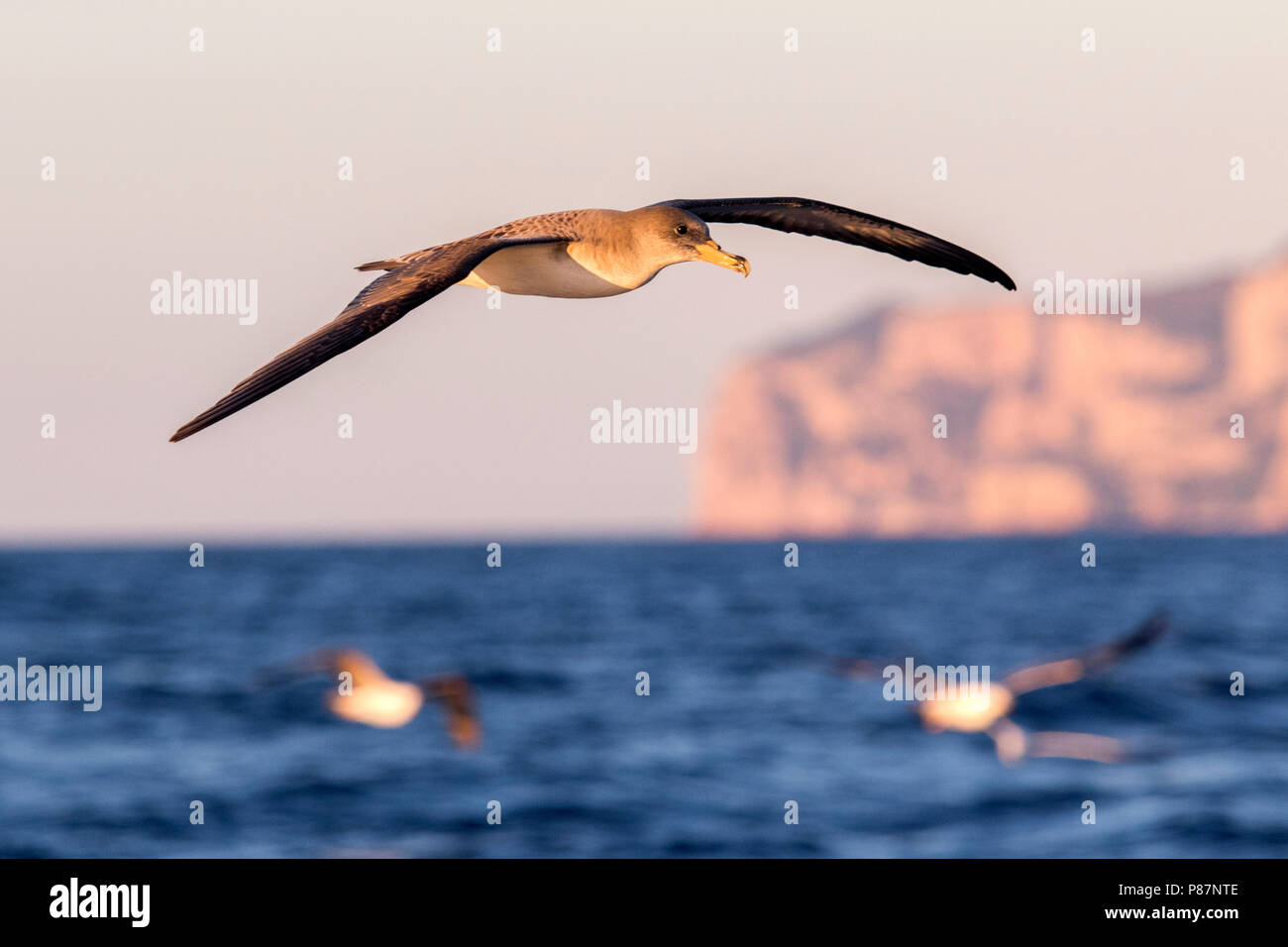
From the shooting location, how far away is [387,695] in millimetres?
20922

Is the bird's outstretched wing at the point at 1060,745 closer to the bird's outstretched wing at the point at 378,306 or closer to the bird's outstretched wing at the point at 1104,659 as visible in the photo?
the bird's outstretched wing at the point at 1104,659

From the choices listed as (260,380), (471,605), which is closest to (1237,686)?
(260,380)

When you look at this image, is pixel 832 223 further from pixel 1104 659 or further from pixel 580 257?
pixel 1104 659

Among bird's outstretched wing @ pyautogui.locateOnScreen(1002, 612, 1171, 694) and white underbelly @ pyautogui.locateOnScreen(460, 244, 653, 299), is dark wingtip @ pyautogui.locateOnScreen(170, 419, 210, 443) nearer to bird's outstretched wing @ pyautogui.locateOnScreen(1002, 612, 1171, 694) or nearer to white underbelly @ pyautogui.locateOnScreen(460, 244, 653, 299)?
white underbelly @ pyautogui.locateOnScreen(460, 244, 653, 299)

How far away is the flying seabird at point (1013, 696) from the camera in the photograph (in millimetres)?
17562

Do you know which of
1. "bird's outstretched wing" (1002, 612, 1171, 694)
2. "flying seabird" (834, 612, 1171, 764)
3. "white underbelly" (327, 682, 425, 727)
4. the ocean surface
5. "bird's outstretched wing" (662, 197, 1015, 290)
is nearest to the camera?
"bird's outstretched wing" (662, 197, 1015, 290)

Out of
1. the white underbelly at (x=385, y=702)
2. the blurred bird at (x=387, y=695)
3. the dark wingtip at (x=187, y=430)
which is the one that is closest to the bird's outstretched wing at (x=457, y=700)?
the blurred bird at (x=387, y=695)

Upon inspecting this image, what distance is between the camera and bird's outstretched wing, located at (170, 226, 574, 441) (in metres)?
6.53

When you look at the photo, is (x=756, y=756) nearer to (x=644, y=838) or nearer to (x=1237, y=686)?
(x=644, y=838)

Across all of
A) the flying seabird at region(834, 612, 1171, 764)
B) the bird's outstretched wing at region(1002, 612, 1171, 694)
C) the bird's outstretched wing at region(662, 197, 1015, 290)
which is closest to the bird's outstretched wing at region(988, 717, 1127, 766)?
the flying seabird at region(834, 612, 1171, 764)

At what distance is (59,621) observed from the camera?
267 feet

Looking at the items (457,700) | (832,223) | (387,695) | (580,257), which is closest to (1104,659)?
(457,700)

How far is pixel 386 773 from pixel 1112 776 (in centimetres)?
1661

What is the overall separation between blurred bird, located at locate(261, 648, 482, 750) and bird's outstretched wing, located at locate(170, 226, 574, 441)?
526 inches
